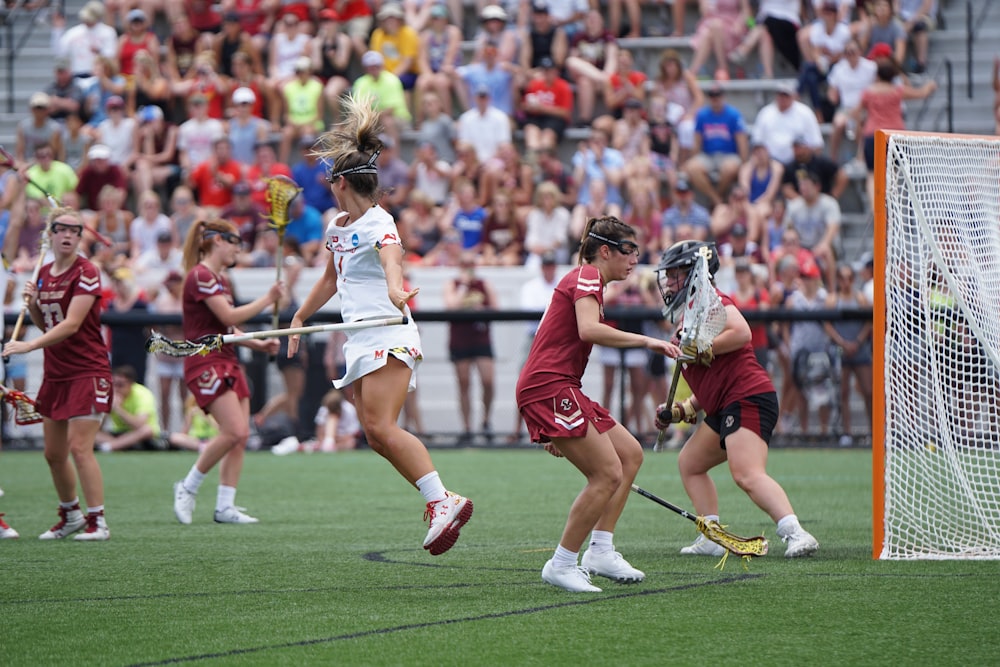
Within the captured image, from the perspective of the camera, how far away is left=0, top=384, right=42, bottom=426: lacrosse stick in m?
8.95

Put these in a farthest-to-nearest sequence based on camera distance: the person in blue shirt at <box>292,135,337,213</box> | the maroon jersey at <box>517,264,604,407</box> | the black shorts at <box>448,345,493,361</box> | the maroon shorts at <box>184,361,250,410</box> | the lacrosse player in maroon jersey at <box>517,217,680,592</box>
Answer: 1. the person in blue shirt at <box>292,135,337,213</box>
2. the black shorts at <box>448,345,493,361</box>
3. the maroon shorts at <box>184,361,250,410</box>
4. the maroon jersey at <box>517,264,604,407</box>
5. the lacrosse player in maroon jersey at <box>517,217,680,592</box>

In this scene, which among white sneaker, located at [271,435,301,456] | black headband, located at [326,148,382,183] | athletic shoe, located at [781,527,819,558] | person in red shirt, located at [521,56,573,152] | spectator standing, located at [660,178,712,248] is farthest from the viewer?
person in red shirt, located at [521,56,573,152]

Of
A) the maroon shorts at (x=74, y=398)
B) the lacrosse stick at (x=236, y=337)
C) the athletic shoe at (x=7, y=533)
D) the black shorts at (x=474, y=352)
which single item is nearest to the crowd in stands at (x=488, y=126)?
the black shorts at (x=474, y=352)

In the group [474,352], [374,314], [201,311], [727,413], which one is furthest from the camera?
[474,352]

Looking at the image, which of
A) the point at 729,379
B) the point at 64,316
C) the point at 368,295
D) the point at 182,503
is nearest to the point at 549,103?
the point at 182,503

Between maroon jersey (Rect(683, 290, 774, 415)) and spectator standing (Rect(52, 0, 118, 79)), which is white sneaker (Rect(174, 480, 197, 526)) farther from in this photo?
spectator standing (Rect(52, 0, 118, 79))

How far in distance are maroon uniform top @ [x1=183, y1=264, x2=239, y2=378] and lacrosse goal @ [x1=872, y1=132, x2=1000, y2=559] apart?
4587 mm

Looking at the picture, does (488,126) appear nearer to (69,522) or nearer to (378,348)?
(69,522)

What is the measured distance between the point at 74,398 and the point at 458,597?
138 inches

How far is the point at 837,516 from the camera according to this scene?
10.1m

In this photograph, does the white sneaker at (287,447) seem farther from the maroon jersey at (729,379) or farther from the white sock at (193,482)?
the maroon jersey at (729,379)

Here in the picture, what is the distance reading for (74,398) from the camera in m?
8.96

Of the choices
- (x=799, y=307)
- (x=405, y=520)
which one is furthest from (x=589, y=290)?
(x=799, y=307)

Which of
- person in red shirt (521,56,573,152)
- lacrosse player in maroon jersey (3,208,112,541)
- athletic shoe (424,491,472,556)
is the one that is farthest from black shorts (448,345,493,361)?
athletic shoe (424,491,472,556)
